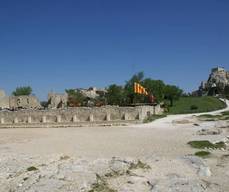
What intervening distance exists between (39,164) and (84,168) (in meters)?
3.56

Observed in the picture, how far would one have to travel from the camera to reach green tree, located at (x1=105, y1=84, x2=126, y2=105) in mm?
73500

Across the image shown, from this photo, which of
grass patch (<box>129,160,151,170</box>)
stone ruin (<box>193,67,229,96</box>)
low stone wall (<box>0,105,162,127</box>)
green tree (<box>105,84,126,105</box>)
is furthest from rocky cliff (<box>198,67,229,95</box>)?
grass patch (<box>129,160,151,170</box>)

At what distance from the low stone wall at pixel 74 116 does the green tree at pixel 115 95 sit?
17907mm

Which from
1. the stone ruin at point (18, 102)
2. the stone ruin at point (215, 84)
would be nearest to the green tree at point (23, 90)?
the stone ruin at point (18, 102)

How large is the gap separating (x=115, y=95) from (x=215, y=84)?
81.8 meters

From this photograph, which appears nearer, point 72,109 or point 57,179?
point 57,179

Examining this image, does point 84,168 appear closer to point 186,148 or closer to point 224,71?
point 186,148

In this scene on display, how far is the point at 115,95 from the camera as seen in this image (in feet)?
245

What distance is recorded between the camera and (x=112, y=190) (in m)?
15.9

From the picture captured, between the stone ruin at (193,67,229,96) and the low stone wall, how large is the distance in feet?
299

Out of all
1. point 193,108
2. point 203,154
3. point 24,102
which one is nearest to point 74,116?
point 24,102

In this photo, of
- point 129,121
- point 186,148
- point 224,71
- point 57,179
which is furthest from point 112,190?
point 224,71

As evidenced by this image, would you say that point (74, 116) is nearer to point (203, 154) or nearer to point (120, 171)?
point (203, 154)

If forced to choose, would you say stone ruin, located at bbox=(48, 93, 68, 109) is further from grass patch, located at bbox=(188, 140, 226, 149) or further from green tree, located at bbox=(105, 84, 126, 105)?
grass patch, located at bbox=(188, 140, 226, 149)
